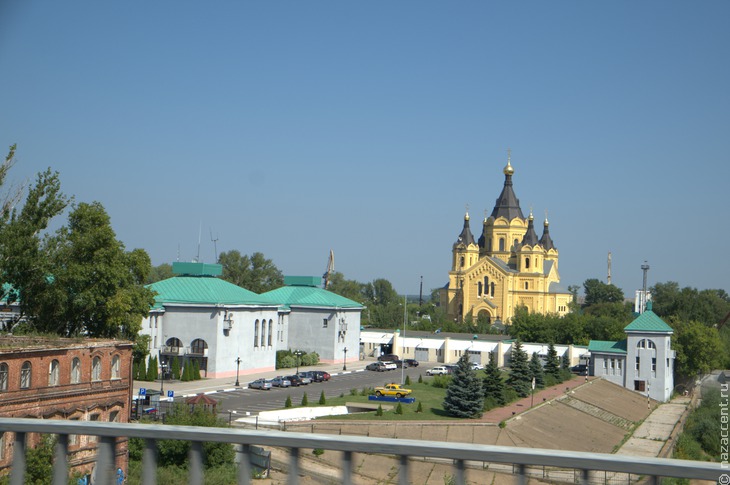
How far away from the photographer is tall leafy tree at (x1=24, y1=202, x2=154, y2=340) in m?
26.3

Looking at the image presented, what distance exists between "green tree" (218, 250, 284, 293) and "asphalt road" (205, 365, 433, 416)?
34.0 meters

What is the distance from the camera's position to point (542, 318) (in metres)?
64.3

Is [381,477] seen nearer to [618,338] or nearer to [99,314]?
[99,314]

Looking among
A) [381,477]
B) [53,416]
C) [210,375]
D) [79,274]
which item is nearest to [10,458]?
[381,477]

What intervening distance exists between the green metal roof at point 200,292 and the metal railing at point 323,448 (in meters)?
39.3

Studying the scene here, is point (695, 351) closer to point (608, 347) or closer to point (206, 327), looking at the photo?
point (608, 347)

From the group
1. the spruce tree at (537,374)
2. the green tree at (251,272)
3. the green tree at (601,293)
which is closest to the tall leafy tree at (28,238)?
the spruce tree at (537,374)

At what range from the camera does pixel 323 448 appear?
439 centimetres

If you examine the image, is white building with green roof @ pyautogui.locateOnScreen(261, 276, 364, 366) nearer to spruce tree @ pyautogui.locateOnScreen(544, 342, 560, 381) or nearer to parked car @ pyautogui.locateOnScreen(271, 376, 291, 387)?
parked car @ pyautogui.locateOnScreen(271, 376, 291, 387)

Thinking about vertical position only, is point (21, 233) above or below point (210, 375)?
above

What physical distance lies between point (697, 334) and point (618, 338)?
10436 millimetres

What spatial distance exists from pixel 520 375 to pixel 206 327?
16822 millimetres

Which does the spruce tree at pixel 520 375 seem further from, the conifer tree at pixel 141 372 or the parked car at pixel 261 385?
the conifer tree at pixel 141 372

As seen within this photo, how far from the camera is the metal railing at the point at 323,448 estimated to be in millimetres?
4008
